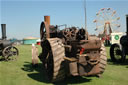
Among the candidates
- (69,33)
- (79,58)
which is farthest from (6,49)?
(79,58)

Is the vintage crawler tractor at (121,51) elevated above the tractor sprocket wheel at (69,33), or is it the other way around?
the tractor sprocket wheel at (69,33)

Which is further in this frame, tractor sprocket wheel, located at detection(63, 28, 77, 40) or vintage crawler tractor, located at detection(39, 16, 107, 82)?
tractor sprocket wheel, located at detection(63, 28, 77, 40)

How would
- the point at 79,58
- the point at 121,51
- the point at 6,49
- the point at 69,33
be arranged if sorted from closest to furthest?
the point at 79,58 < the point at 69,33 < the point at 121,51 < the point at 6,49

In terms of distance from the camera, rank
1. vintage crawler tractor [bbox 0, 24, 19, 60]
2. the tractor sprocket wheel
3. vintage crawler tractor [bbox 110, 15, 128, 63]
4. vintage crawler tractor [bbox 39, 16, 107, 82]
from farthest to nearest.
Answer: vintage crawler tractor [bbox 0, 24, 19, 60] → vintage crawler tractor [bbox 110, 15, 128, 63] → the tractor sprocket wheel → vintage crawler tractor [bbox 39, 16, 107, 82]

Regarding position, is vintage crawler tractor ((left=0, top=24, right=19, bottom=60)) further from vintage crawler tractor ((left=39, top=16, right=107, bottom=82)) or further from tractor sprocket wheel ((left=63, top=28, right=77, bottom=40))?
vintage crawler tractor ((left=39, top=16, right=107, bottom=82))

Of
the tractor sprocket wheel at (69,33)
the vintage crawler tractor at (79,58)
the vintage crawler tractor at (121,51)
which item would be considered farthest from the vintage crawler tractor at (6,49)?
the vintage crawler tractor at (121,51)

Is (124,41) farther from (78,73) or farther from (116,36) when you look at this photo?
(116,36)

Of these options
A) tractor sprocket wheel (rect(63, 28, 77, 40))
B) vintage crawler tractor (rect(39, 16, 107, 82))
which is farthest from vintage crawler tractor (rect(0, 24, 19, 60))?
vintage crawler tractor (rect(39, 16, 107, 82))

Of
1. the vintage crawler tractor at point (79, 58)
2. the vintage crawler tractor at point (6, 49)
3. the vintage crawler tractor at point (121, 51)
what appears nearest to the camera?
the vintage crawler tractor at point (79, 58)

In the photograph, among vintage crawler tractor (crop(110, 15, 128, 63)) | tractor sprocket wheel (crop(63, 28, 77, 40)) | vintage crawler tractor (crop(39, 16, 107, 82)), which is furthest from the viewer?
vintage crawler tractor (crop(110, 15, 128, 63))

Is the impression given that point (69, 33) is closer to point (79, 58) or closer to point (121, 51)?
point (79, 58)

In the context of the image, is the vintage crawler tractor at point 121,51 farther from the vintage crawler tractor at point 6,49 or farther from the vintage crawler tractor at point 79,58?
the vintage crawler tractor at point 6,49

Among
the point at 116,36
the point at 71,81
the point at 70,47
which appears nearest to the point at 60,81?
the point at 71,81

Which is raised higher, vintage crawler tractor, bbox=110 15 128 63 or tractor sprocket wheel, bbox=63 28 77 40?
tractor sprocket wheel, bbox=63 28 77 40
